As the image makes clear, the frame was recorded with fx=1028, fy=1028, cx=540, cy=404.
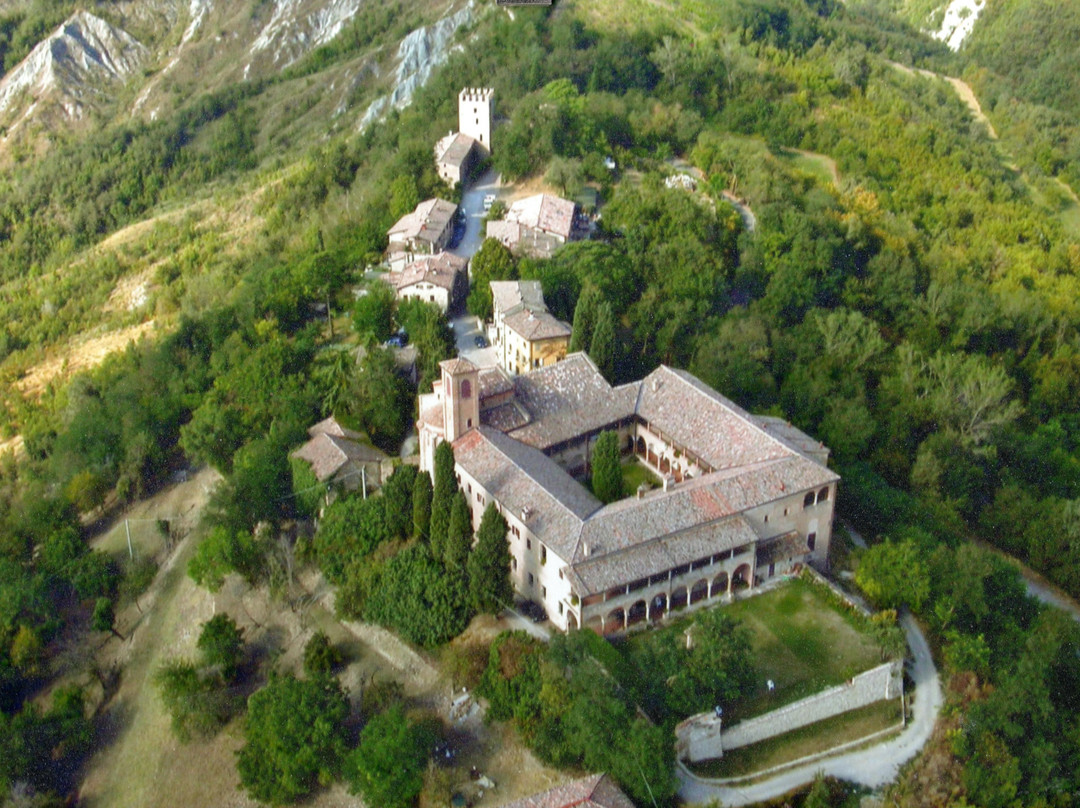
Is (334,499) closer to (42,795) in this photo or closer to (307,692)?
(307,692)

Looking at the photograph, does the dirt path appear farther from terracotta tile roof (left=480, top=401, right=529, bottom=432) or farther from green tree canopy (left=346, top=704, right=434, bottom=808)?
green tree canopy (left=346, top=704, right=434, bottom=808)

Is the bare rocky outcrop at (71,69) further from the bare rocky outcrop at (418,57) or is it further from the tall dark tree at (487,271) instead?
the tall dark tree at (487,271)

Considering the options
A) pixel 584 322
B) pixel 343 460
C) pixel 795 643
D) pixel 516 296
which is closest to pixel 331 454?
pixel 343 460

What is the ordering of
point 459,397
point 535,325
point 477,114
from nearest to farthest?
point 459,397
point 535,325
point 477,114

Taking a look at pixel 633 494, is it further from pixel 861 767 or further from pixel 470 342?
pixel 470 342

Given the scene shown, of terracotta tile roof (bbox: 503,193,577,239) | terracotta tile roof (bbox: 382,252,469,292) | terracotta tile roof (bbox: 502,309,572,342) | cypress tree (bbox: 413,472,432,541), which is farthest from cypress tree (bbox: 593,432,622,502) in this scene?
terracotta tile roof (bbox: 503,193,577,239)
